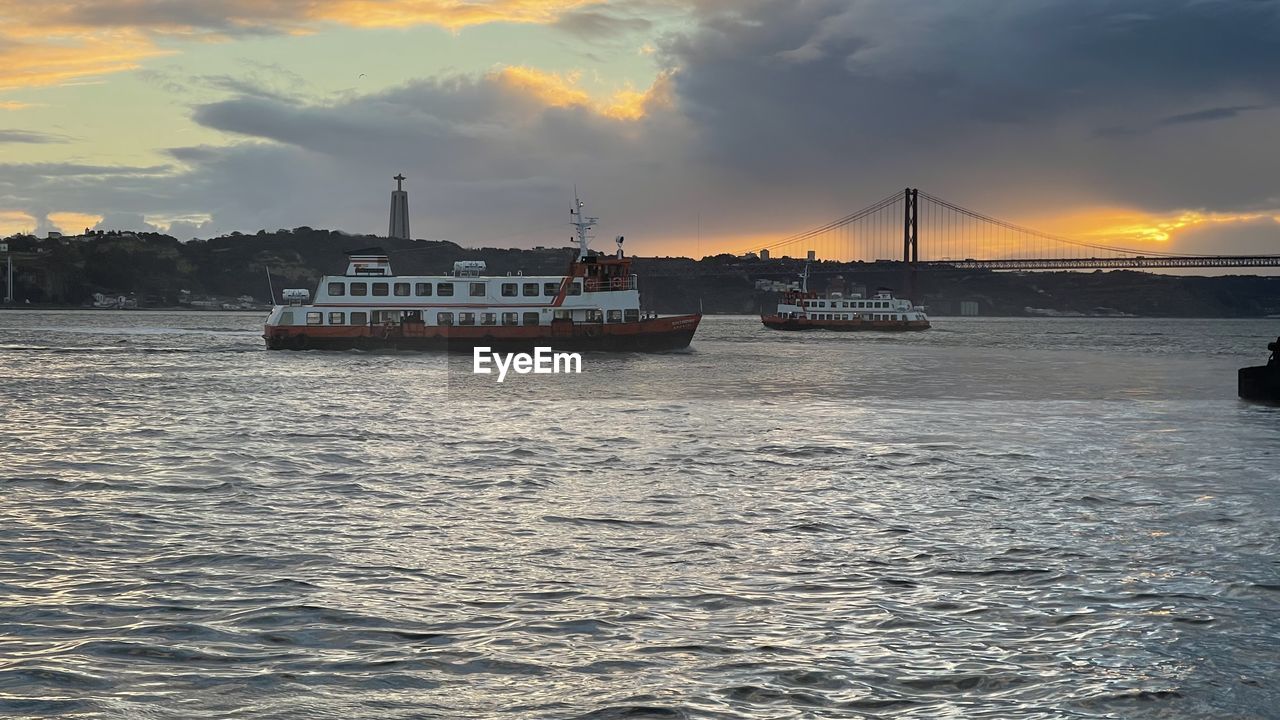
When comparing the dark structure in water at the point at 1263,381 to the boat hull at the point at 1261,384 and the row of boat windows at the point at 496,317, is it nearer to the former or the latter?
the boat hull at the point at 1261,384

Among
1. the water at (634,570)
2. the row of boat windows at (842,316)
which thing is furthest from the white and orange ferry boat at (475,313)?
the row of boat windows at (842,316)

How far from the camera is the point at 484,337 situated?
6253 cm

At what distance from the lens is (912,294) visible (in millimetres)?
153875

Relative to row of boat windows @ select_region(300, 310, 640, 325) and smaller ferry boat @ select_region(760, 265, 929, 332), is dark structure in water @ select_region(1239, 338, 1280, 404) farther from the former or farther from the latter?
smaller ferry boat @ select_region(760, 265, 929, 332)

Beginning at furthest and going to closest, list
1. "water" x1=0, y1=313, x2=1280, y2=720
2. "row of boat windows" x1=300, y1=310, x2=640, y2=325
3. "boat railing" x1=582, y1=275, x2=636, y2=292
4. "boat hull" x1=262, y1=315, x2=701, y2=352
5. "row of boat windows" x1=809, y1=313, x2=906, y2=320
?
"row of boat windows" x1=809, y1=313, x2=906, y2=320
"boat railing" x1=582, y1=275, x2=636, y2=292
"row of boat windows" x1=300, y1=310, x2=640, y2=325
"boat hull" x1=262, y1=315, x2=701, y2=352
"water" x1=0, y1=313, x2=1280, y2=720

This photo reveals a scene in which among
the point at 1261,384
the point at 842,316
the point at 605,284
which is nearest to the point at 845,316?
the point at 842,316

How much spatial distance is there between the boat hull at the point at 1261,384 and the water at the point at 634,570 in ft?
35.5

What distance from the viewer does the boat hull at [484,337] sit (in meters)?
61.4

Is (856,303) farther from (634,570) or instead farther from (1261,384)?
(634,570)

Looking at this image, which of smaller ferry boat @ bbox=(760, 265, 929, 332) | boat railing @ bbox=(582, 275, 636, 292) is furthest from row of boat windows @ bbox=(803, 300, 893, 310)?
boat railing @ bbox=(582, 275, 636, 292)

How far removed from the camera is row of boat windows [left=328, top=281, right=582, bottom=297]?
205ft

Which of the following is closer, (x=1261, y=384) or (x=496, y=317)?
(x=1261, y=384)

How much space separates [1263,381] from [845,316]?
9154cm

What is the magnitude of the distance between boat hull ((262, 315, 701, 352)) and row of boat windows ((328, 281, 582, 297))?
6.28 ft
